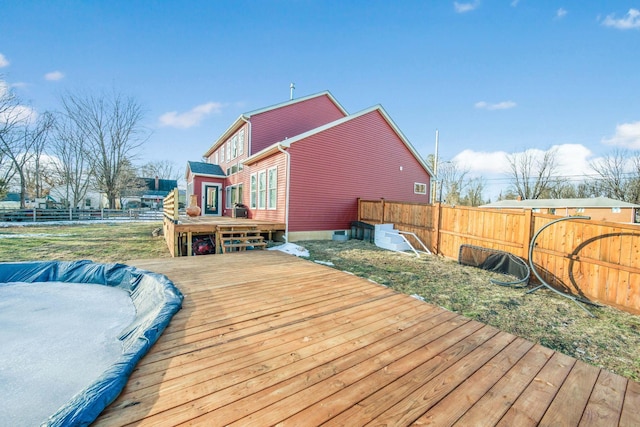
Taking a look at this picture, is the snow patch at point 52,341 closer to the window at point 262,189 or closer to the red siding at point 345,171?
the red siding at point 345,171

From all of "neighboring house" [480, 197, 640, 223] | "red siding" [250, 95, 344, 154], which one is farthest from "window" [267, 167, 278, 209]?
"neighboring house" [480, 197, 640, 223]

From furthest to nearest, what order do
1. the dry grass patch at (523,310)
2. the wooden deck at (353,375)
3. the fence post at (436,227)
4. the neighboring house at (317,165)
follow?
Result: the neighboring house at (317,165), the fence post at (436,227), the dry grass patch at (523,310), the wooden deck at (353,375)

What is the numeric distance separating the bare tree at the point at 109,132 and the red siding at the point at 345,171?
65.3 ft

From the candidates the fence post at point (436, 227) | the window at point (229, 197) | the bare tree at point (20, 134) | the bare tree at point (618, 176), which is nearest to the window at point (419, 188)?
the fence post at point (436, 227)

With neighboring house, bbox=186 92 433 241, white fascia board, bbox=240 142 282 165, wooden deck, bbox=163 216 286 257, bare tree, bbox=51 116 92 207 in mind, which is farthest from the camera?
bare tree, bbox=51 116 92 207

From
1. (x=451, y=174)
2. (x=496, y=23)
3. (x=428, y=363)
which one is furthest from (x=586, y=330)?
(x=451, y=174)

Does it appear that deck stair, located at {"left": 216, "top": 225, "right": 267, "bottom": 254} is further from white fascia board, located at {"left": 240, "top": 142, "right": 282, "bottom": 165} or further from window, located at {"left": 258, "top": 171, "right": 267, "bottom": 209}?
white fascia board, located at {"left": 240, "top": 142, "right": 282, "bottom": 165}

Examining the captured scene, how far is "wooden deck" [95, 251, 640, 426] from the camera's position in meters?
1.41

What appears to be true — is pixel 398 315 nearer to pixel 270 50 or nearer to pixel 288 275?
pixel 288 275

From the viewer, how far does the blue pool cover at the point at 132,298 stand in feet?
4.24

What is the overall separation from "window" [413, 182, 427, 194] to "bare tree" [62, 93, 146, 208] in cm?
2219

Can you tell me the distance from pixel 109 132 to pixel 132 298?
23707 mm

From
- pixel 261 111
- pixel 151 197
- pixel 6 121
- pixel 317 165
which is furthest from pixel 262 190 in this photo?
pixel 151 197

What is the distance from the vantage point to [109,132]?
21203 mm
